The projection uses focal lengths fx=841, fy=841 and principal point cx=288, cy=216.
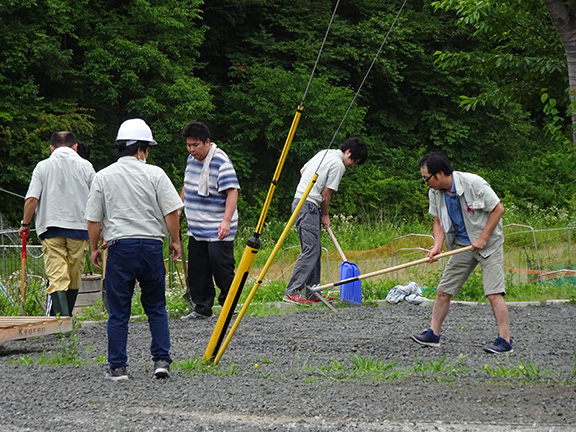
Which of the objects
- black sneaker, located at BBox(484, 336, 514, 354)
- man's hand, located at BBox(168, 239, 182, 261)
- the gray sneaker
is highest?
man's hand, located at BBox(168, 239, 182, 261)

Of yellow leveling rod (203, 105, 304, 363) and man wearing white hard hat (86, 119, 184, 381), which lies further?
yellow leveling rod (203, 105, 304, 363)

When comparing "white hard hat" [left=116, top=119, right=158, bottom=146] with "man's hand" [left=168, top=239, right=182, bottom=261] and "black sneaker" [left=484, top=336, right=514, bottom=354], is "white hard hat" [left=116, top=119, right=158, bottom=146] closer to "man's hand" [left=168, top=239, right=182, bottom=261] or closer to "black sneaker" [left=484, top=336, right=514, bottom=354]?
"man's hand" [left=168, top=239, right=182, bottom=261]

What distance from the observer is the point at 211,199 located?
846cm

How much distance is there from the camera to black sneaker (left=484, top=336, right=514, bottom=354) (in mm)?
6758

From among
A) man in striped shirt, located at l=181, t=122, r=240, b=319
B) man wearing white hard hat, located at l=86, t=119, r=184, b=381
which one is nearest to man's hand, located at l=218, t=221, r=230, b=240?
man in striped shirt, located at l=181, t=122, r=240, b=319

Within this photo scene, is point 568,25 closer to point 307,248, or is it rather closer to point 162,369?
point 307,248

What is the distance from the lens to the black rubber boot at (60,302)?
771 cm

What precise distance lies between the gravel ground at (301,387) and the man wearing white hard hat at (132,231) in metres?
0.26

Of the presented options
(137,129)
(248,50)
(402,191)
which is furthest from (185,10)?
(137,129)

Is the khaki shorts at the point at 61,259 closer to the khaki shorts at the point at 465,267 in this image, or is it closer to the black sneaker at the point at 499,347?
the khaki shorts at the point at 465,267

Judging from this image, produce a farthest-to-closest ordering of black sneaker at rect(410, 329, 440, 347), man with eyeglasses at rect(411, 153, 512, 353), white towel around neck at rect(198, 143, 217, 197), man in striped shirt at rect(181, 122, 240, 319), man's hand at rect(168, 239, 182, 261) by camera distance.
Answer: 1. white towel around neck at rect(198, 143, 217, 197)
2. man in striped shirt at rect(181, 122, 240, 319)
3. black sneaker at rect(410, 329, 440, 347)
4. man with eyeglasses at rect(411, 153, 512, 353)
5. man's hand at rect(168, 239, 182, 261)

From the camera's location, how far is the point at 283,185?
23.2 m

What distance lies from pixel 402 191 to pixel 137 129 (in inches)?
723

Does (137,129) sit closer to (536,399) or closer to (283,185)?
(536,399)
